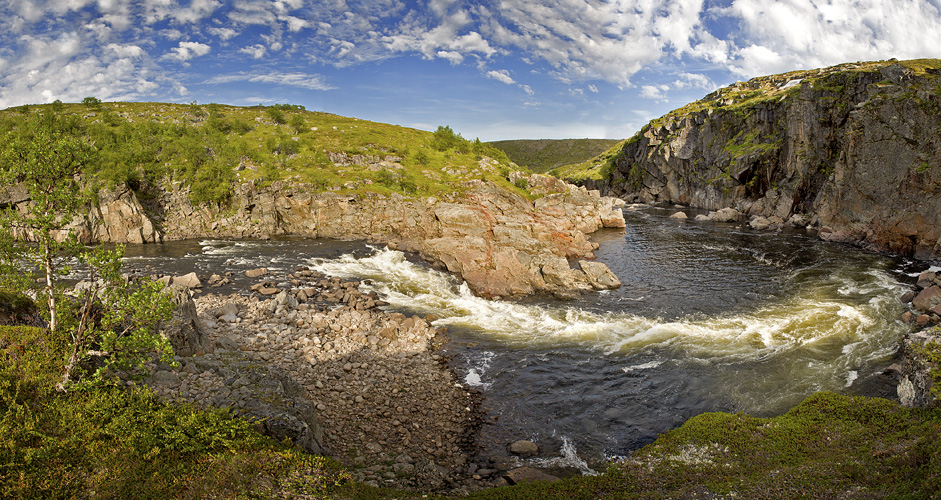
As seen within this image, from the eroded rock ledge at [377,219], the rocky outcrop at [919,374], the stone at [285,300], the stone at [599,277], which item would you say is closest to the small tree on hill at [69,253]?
the stone at [285,300]

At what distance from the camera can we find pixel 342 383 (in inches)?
920

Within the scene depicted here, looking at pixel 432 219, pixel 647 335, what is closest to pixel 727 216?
pixel 432 219

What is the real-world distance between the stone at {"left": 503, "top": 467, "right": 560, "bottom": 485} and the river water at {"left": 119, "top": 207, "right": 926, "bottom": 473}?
1.65 m

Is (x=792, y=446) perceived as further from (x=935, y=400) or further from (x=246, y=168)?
(x=246, y=168)

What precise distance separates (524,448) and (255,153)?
80.6 metres

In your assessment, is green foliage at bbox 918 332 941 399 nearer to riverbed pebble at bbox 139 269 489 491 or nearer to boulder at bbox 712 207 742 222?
riverbed pebble at bbox 139 269 489 491

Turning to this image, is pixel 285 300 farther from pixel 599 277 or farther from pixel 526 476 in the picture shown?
pixel 599 277

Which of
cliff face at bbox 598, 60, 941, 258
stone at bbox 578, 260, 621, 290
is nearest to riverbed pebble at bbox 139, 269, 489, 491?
stone at bbox 578, 260, 621, 290

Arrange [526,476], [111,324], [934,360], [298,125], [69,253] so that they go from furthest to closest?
[298,125] → [934,360] → [526,476] → [69,253] → [111,324]

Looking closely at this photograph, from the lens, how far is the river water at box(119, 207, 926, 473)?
21.8m

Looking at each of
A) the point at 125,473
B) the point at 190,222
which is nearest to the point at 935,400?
the point at 125,473

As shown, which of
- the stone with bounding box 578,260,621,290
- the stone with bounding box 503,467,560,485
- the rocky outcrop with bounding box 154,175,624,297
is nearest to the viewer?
the stone with bounding box 503,467,560,485

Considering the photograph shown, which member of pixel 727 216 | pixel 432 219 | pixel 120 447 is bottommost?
pixel 120 447

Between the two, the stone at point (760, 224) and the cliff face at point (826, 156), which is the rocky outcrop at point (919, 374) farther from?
the stone at point (760, 224)
